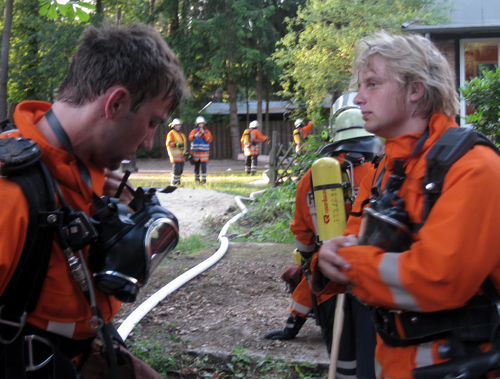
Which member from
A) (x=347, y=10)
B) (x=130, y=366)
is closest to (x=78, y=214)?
(x=130, y=366)

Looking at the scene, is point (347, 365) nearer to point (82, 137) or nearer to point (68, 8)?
point (82, 137)

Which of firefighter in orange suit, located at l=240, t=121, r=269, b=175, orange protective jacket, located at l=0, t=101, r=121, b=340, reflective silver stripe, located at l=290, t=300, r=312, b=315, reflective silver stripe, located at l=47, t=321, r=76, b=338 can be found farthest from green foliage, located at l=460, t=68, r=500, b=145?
firefighter in orange suit, located at l=240, t=121, r=269, b=175

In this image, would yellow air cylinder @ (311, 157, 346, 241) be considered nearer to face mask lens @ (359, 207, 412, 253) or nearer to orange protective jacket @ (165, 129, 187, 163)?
face mask lens @ (359, 207, 412, 253)

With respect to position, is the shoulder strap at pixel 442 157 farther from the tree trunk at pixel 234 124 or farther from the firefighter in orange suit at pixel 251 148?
the tree trunk at pixel 234 124

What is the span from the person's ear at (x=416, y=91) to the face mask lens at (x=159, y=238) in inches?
40.0

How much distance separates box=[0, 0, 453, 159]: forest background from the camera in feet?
46.3

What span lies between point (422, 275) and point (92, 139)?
1.11 meters

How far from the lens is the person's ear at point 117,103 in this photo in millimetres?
1599

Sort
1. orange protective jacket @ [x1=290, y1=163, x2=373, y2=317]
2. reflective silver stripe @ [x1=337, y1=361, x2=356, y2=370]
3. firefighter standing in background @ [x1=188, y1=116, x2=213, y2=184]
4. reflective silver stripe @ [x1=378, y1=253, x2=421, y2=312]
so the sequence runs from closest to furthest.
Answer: reflective silver stripe @ [x1=378, y1=253, x2=421, y2=312]
reflective silver stripe @ [x1=337, y1=361, x2=356, y2=370]
orange protective jacket @ [x1=290, y1=163, x2=373, y2=317]
firefighter standing in background @ [x1=188, y1=116, x2=213, y2=184]

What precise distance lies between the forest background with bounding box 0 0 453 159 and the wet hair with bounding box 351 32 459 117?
1.08m

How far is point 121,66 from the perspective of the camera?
1610mm

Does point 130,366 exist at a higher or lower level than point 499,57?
lower

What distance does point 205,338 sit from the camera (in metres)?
4.16

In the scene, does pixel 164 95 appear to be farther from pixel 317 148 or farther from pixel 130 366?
pixel 317 148
